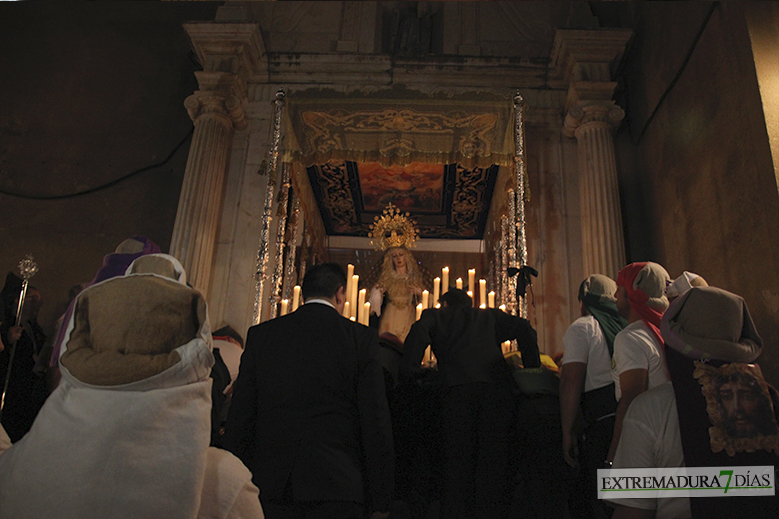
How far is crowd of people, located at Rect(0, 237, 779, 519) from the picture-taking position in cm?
152

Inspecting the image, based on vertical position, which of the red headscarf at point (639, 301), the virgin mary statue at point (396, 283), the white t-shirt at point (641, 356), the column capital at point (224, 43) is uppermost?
the column capital at point (224, 43)

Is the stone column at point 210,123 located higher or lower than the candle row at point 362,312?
higher

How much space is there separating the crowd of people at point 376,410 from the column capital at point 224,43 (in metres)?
3.90

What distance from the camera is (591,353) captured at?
9.49ft

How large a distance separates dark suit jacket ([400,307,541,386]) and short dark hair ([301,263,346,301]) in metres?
0.63

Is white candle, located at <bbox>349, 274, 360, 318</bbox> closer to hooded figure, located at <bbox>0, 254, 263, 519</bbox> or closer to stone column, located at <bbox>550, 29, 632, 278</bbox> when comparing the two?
stone column, located at <bbox>550, 29, 632, 278</bbox>

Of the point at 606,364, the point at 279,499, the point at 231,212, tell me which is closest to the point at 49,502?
the point at 279,499

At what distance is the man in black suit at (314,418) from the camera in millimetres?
2336

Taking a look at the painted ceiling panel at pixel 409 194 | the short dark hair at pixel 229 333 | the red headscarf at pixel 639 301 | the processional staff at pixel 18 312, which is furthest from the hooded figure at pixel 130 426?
the painted ceiling panel at pixel 409 194

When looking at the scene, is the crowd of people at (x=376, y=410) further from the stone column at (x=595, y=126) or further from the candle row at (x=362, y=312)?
the stone column at (x=595, y=126)

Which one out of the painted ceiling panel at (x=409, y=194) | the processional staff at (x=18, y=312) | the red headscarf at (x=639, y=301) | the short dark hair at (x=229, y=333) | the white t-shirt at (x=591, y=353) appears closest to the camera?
the red headscarf at (x=639, y=301)

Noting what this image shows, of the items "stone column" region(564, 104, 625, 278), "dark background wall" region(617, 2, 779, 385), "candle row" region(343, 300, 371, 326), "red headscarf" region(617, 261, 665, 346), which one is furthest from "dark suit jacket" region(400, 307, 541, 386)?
"stone column" region(564, 104, 625, 278)

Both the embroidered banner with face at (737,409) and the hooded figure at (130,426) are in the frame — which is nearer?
the hooded figure at (130,426)

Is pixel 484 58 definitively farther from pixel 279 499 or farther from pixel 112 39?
pixel 279 499
